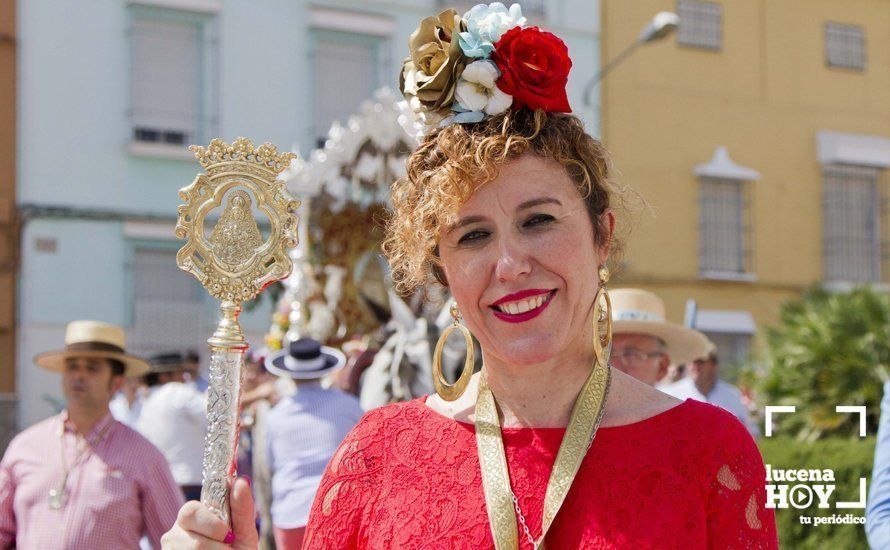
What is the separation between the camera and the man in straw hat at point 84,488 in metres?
4.72

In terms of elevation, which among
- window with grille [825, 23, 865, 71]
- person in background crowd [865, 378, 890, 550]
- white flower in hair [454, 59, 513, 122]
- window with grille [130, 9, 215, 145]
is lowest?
person in background crowd [865, 378, 890, 550]

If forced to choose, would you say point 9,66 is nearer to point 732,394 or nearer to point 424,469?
point 732,394

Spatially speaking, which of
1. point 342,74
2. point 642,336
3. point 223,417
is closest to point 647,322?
point 642,336

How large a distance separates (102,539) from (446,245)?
299 centimetres

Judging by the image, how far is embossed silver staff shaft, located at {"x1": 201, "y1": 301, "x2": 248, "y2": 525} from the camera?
7.16 feet

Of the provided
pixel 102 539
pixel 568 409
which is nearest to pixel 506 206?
pixel 568 409

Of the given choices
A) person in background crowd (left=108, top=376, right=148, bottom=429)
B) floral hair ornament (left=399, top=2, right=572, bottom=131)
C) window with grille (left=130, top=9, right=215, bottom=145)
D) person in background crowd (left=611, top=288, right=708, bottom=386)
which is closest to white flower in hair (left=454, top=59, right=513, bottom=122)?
floral hair ornament (left=399, top=2, right=572, bottom=131)

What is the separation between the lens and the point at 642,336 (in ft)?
17.3

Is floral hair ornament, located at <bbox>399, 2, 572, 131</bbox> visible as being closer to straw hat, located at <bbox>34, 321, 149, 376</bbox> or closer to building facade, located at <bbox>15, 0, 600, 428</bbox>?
straw hat, located at <bbox>34, 321, 149, 376</bbox>

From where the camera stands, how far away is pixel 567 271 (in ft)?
7.37

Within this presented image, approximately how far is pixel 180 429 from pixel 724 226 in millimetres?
12325

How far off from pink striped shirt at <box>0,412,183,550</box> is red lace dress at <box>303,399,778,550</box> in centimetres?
266
